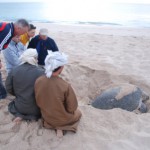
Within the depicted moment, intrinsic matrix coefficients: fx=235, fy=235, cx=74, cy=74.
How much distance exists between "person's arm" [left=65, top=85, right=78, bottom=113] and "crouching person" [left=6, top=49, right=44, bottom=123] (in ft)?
1.57

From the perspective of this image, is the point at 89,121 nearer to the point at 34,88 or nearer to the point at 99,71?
the point at 34,88

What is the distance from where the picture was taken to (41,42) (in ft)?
A: 13.9

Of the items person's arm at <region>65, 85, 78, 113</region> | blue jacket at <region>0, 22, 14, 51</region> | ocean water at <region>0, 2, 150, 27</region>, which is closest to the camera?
person's arm at <region>65, 85, 78, 113</region>

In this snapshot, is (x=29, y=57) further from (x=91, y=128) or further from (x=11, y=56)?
(x=91, y=128)

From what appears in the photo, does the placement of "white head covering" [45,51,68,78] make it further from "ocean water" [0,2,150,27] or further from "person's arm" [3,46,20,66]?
"ocean water" [0,2,150,27]

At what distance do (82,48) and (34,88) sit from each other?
510 cm

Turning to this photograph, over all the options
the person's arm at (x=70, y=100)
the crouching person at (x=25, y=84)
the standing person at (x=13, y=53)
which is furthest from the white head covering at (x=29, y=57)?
the standing person at (x=13, y=53)

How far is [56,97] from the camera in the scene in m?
2.64

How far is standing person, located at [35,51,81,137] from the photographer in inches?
101

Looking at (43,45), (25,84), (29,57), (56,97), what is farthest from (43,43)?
(56,97)

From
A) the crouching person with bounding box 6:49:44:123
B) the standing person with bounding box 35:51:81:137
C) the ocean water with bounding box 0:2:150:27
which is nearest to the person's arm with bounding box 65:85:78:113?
the standing person with bounding box 35:51:81:137

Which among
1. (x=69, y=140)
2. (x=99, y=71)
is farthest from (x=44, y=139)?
(x=99, y=71)

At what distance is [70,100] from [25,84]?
0.63 metres

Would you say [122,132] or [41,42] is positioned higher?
[41,42]
